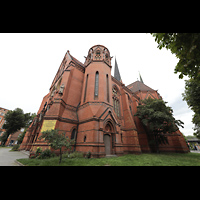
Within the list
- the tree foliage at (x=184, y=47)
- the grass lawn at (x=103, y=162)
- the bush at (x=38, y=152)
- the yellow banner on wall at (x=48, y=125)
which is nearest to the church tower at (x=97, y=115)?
the grass lawn at (x=103, y=162)

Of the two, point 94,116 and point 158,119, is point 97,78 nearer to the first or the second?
point 94,116

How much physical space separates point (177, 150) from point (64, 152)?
20524 mm

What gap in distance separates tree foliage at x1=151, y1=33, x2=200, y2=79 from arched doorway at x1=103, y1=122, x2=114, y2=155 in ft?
31.2

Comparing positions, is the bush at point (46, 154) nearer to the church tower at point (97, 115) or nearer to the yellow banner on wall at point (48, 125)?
the yellow banner on wall at point (48, 125)

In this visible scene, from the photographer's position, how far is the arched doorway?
444 inches

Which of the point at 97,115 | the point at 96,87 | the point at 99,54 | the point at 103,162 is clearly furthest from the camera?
the point at 99,54

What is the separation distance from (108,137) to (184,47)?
35.6ft

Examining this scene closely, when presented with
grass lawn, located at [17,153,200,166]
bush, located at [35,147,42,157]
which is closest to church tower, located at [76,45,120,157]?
grass lawn, located at [17,153,200,166]

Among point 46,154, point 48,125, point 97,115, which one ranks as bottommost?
point 46,154

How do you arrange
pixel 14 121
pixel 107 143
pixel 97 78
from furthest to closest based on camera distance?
pixel 14 121
pixel 97 78
pixel 107 143

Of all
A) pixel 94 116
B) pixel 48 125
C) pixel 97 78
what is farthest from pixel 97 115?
pixel 97 78

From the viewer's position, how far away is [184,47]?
390 centimetres
